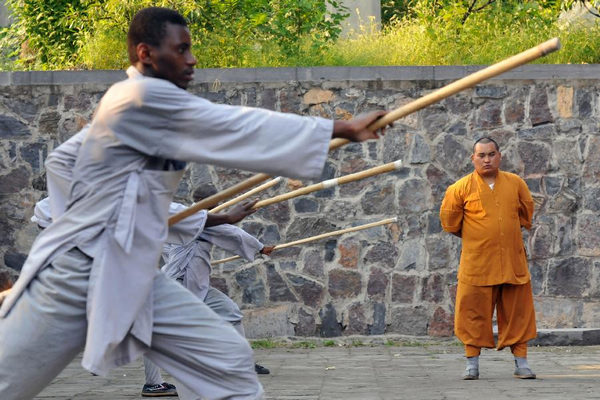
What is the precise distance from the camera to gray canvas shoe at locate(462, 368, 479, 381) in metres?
8.48

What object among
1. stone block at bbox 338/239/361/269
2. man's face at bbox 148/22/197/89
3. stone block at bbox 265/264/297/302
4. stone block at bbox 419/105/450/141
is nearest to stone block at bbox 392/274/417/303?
stone block at bbox 338/239/361/269

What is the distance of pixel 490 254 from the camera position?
29.3ft

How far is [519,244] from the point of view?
906cm

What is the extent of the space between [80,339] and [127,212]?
1.51ft

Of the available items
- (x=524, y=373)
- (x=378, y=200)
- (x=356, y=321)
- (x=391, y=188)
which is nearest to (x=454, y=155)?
(x=391, y=188)

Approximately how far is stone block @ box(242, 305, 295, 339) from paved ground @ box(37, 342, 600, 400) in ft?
1.03

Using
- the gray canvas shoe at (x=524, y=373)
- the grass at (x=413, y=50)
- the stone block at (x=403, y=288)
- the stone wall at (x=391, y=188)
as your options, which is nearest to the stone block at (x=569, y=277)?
the stone wall at (x=391, y=188)

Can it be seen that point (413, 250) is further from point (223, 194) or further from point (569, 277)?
point (223, 194)

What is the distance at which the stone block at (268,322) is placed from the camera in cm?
1127

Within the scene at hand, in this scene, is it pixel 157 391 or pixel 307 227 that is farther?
pixel 307 227

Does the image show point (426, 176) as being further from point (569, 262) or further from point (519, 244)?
point (519, 244)

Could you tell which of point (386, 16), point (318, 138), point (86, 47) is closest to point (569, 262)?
point (86, 47)

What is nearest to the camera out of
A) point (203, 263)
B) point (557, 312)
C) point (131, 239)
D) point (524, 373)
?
point (131, 239)

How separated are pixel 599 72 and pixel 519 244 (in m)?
3.01
